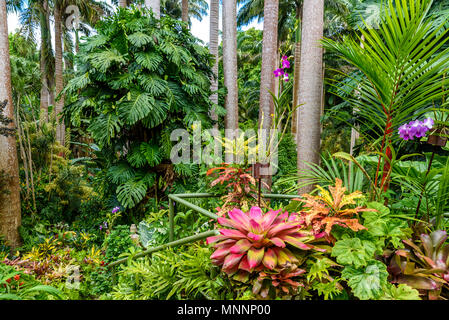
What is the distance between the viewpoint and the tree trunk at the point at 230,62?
15.9 ft

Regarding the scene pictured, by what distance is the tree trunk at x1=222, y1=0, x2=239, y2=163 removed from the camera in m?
4.84

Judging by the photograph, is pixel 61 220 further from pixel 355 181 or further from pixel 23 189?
pixel 355 181

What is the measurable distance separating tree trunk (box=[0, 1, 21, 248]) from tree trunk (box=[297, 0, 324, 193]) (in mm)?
4749

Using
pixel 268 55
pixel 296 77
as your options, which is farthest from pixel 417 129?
pixel 296 77

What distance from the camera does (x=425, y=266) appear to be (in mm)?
1091

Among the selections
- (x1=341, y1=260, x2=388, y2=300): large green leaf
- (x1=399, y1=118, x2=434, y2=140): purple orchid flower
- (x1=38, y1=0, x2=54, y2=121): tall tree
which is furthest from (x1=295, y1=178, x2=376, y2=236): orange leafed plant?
(x1=38, y1=0, x2=54, y2=121): tall tree

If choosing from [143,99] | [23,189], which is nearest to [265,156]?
Answer: [143,99]

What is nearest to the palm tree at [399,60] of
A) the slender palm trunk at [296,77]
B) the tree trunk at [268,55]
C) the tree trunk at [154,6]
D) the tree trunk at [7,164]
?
the tree trunk at [268,55]

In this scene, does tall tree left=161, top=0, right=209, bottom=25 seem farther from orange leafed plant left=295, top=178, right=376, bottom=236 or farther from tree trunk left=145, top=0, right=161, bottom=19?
orange leafed plant left=295, top=178, right=376, bottom=236

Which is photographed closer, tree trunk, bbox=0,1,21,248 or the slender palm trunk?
tree trunk, bbox=0,1,21,248

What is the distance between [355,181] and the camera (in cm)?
161

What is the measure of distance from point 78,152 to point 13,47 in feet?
24.2

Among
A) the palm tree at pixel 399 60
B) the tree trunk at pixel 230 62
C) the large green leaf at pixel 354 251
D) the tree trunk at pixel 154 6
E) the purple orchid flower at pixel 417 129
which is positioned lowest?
the large green leaf at pixel 354 251

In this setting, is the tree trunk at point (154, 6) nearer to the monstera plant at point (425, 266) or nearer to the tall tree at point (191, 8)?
the monstera plant at point (425, 266)
